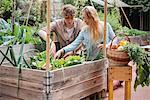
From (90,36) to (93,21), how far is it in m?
0.21

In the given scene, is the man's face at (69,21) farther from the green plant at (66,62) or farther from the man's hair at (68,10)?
the green plant at (66,62)

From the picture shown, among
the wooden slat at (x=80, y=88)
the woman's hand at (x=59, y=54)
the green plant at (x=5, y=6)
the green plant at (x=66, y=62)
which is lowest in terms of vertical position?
the wooden slat at (x=80, y=88)

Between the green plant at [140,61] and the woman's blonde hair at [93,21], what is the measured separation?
64 cm

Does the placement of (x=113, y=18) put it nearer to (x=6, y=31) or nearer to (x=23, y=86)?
(x=6, y=31)

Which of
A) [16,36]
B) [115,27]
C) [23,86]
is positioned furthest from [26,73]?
[115,27]

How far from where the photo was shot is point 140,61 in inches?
139

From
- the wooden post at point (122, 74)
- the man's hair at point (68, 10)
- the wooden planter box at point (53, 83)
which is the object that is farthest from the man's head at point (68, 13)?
the wooden post at point (122, 74)

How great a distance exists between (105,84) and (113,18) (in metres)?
6.26

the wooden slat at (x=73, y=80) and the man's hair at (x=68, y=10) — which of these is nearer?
the wooden slat at (x=73, y=80)

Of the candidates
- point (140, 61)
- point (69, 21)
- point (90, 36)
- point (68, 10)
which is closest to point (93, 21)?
point (90, 36)

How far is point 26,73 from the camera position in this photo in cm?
328

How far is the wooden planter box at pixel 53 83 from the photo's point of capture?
317 centimetres

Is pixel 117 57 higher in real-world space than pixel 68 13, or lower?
lower

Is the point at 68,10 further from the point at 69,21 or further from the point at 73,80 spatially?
the point at 73,80
